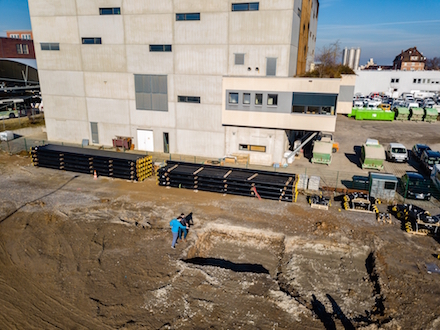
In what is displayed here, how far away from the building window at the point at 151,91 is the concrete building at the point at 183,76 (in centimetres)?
9

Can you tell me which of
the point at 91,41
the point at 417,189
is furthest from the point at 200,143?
the point at 417,189

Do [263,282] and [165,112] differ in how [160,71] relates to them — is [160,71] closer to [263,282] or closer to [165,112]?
[165,112]

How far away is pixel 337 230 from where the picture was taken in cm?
1612

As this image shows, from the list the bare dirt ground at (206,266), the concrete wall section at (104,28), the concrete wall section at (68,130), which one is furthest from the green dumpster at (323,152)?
the concrete wall section at (68,130)

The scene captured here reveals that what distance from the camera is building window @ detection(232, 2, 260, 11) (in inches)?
938

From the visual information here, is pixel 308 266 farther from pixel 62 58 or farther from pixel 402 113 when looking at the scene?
pixel 402 113

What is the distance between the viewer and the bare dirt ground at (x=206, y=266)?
1052 cm

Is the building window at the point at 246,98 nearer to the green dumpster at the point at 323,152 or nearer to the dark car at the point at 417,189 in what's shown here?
the green dumpster at the point at 323,152

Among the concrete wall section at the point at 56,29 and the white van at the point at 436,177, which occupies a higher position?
the concrete wall section at the point at 56,29

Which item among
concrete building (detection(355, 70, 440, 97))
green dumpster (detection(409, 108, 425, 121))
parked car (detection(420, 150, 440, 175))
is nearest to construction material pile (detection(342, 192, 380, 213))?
parked car (detection(420, 150, 440, 175))

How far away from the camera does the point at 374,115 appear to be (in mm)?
50594

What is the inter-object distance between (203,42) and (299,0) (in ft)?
28.3

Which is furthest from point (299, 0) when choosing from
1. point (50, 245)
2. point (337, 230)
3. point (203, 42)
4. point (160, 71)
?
point (50, 245)

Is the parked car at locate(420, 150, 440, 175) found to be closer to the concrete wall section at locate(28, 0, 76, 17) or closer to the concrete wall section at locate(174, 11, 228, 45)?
the concrete wall section at locate(174, 11, 228, 45)
